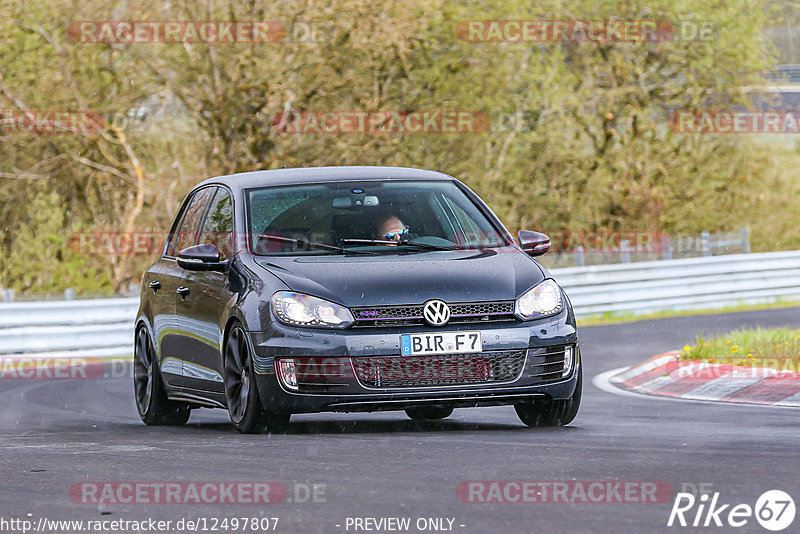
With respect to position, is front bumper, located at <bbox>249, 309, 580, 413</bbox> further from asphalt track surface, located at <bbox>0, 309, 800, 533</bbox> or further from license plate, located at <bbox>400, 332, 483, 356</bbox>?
asphalt track surface, located at <bbox>0, 309, 800, 533</bbox>

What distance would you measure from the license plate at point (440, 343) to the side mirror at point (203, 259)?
57.8 inches

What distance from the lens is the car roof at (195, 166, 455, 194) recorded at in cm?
1016

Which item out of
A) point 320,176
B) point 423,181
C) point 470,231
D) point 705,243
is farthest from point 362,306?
point 705,243

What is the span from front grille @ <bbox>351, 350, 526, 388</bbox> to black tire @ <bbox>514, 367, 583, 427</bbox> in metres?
0.66

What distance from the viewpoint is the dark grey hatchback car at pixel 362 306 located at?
8875 millimetres

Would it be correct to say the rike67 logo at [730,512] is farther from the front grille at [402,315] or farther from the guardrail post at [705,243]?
the guardrail post at [705,243]

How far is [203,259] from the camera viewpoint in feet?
31.9

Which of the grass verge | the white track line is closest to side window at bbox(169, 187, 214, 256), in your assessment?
the white track line

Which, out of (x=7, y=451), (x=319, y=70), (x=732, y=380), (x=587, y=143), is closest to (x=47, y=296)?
(x=319, y=70)

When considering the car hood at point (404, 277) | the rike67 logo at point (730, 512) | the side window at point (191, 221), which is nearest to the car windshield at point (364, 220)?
the car hood at point (404, 277)

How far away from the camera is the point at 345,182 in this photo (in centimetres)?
1012

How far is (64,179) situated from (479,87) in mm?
8355

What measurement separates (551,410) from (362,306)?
1.52 m

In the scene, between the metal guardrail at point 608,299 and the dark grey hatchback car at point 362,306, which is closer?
the dark grey hatchback car at point 362,306
